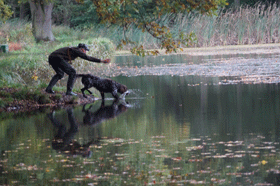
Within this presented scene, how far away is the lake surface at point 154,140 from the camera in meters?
6.73

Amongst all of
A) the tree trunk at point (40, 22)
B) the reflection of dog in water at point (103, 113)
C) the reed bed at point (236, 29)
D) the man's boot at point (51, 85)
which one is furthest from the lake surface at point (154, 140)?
the tree trunk at point (40, 22)

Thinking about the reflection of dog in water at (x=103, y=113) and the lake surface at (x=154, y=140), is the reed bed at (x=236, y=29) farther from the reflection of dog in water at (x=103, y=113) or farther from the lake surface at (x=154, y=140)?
the reflection of dog in water at (x=103, y=113)

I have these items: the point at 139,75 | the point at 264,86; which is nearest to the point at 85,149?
the point at 264,86

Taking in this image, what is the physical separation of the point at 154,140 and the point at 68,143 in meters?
1.33

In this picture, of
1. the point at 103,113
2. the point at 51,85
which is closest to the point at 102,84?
the point at 51,85

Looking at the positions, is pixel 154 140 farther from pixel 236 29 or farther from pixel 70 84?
pixel 236 29

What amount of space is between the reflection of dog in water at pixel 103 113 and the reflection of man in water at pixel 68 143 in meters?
0.36

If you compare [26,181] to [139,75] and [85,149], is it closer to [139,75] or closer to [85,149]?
[85,149]

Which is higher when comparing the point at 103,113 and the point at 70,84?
the point at 70,84

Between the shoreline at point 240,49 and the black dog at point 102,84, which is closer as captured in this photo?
the black dog at point 102,84

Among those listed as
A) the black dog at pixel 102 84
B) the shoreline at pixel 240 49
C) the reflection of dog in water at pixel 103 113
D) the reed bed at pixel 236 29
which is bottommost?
the reflection of dog in water at pixel 103 113

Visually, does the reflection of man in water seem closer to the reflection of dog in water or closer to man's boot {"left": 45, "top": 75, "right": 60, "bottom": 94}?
the reflection of dog in water

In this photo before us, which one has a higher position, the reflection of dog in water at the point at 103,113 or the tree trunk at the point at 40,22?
the tree trunk at the point at 40,22

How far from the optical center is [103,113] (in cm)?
1264
